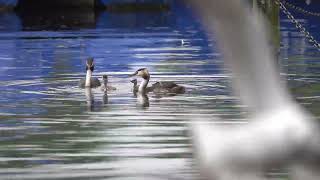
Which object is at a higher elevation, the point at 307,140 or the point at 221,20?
the point at 221,20

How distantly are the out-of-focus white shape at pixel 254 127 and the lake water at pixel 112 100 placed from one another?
0.72ft

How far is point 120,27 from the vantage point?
3469 cm

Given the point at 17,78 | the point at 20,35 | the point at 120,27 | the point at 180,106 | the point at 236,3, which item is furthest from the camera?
the point at 120,27

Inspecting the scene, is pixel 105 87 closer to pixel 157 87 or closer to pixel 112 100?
pixel 157 87

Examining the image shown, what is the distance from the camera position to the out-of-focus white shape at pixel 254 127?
4441mm

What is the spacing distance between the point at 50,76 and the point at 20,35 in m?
11.5

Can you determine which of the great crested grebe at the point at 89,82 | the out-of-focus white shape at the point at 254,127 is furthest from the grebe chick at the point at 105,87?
the out-of-focus white shape at the point at 254,127

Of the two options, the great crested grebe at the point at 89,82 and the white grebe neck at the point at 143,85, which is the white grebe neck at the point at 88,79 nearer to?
the great crested grebe at the point at 89,82

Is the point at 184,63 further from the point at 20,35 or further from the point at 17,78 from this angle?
the point at 20,35

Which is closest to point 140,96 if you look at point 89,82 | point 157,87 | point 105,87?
point 157,87

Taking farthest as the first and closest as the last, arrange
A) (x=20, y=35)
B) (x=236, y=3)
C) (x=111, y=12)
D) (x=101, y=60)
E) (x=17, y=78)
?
(x=111, y=12), (x=20, y=35), (x=101, y=60), (x=17, y=78), (x=236, y=3)

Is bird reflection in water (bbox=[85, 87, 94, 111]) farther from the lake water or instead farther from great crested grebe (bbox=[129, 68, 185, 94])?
great crested grebe (bbox=[129, 68, 185, 94])

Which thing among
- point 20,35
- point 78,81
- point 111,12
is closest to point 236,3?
point 78,81

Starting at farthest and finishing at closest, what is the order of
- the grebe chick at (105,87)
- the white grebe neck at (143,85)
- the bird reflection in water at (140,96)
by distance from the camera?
the white grebe neck at (143,85), the grebe chick at (105,87), the bird reflection in water at (140,96)
